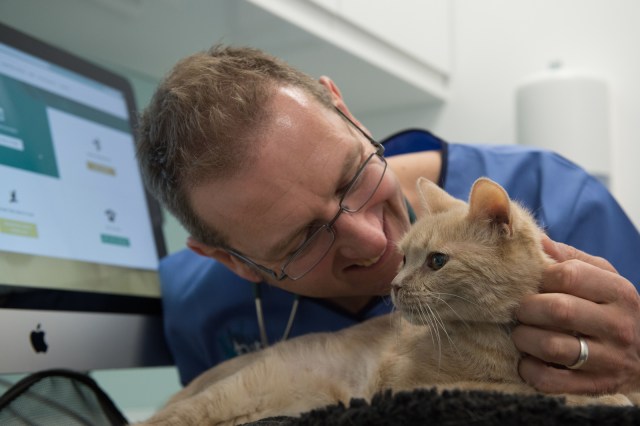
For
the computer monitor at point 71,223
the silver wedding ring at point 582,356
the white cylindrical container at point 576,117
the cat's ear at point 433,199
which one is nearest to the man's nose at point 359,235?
the cat's ear at point 433,199

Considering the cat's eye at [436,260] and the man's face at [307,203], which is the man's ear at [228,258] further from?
the cat's eye at [436,260]

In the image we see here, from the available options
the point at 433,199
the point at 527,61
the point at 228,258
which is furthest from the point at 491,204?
the point at 527,61

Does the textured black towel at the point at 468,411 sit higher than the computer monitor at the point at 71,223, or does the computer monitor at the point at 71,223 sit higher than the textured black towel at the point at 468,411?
the textured black towel at the point at 468,411

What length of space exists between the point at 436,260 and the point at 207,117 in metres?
0.42

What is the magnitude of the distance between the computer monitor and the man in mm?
223

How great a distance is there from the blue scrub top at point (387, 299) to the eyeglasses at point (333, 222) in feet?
0.62

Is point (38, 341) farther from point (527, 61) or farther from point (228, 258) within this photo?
point (527, 61)

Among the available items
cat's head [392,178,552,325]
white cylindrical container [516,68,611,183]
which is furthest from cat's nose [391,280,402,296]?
white cylindrical container [516,68,611,183]

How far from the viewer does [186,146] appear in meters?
1.10

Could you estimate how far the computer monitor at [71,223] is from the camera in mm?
1221

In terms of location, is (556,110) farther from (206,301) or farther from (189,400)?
(189,400)

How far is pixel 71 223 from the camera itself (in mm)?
1354

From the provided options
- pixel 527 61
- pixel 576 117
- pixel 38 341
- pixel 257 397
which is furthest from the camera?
pixel 527 61

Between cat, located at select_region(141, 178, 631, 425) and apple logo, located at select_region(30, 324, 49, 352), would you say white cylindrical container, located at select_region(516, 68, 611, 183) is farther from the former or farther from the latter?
apple logo, located at select_region(30, 324, 49, 352)
